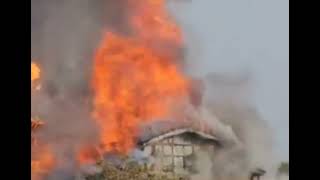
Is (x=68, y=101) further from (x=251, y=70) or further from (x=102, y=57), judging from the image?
(x=251, y=70)

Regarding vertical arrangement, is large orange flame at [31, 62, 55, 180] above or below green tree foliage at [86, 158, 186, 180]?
→ above

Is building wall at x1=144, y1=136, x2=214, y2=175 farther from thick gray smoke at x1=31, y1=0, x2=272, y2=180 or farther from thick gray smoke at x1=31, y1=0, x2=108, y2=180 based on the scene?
thick gray smoke at x1=31, y1=0, x2=108, y2=180

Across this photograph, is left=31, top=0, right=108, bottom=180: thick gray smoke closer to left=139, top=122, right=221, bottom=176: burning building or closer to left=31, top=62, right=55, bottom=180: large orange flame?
left=31, top=62, right=55, bottom=180: large orange flame

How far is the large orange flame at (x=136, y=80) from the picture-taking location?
2.42 metres

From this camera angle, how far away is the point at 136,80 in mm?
2430

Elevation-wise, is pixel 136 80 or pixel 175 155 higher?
pixel 136 80

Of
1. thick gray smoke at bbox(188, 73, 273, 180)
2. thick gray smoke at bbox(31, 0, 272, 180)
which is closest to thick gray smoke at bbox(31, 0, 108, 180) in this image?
thick gray smoke at bbox(31, 0, 272, 180)

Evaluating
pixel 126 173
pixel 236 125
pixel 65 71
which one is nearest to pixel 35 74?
pixel 65 71

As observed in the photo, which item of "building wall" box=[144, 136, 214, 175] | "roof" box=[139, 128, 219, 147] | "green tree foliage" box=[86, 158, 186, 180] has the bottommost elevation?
"green tree foliage" box=[86, 158, 186, 180]

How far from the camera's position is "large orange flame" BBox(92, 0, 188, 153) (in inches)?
95.2

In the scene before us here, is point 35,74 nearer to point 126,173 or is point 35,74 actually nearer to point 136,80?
point 136,80

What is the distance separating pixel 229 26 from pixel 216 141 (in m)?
0.41

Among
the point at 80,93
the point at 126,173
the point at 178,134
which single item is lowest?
the point at 126,173

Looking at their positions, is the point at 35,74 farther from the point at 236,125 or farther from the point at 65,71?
the point at 236,125
